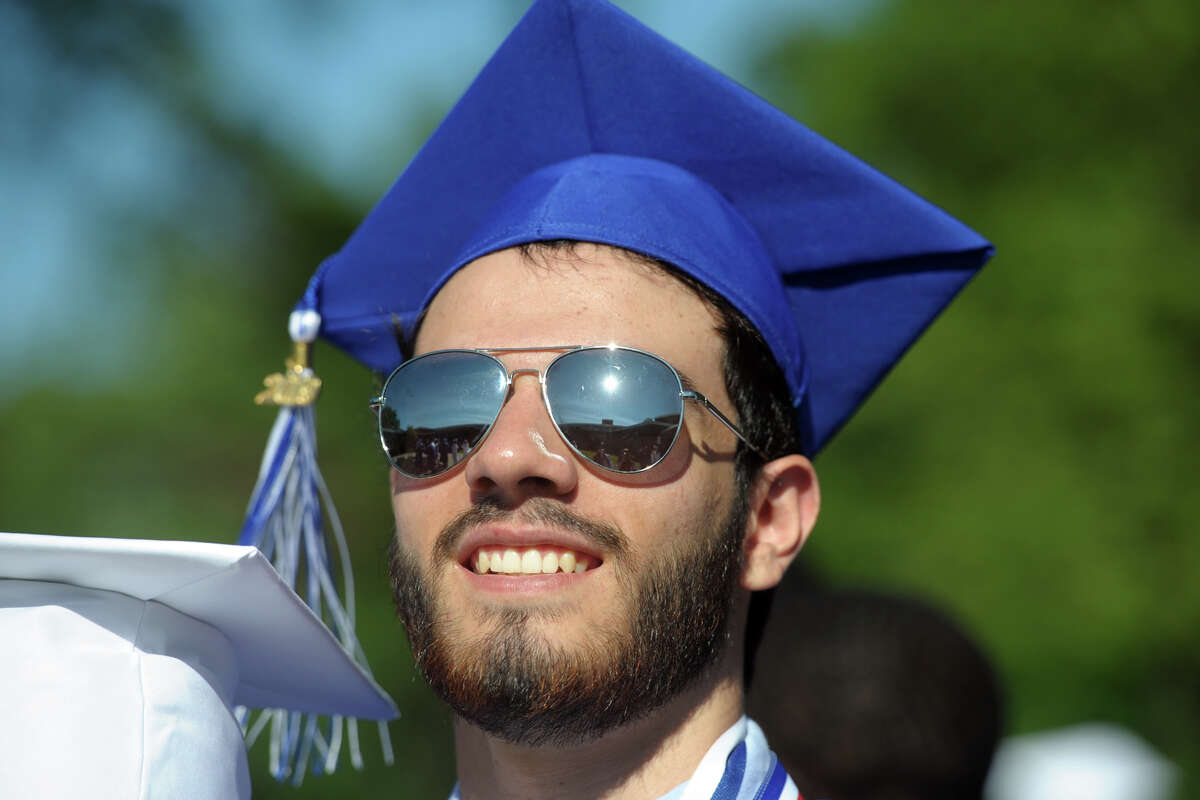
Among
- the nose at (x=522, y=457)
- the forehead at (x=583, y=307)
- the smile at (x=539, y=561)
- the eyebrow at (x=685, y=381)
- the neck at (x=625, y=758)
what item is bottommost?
the neck at (x=625, y=758)

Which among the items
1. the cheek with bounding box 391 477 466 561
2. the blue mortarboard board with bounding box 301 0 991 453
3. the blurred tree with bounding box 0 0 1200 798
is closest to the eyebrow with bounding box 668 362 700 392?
the blue mortarboard board with bounding box 301 0 991 453

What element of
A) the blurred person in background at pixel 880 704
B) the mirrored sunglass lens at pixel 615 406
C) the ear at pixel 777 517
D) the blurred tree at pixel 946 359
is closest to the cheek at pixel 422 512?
the mirrored sunglass lens at pixel 615 406

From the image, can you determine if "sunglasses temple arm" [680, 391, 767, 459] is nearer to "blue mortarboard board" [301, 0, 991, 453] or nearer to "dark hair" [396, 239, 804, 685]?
"dark hair" [396, 239, 804, 685]

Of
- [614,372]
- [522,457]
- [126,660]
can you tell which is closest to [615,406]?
[614,372]

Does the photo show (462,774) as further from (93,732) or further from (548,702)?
(93,732)

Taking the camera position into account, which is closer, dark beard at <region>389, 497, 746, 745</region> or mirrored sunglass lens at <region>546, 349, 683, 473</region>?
dark beard at <region>389, 497, 746, 745</region>

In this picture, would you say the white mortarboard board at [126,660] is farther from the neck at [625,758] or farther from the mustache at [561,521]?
the neck at [625,758]

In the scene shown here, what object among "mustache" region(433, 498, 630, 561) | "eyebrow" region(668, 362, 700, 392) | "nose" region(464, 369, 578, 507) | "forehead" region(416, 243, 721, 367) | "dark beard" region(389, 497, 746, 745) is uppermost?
"forehead" region(416, 243, 721, 367)

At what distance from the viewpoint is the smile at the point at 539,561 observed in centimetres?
215

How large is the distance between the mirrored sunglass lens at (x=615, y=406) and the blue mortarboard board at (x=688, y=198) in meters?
0.23

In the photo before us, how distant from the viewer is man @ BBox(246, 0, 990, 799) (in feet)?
7.04

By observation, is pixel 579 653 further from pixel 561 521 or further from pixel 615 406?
pixel 615 406

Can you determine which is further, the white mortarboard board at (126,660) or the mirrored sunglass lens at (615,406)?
the mirrored sunglass lens at (615,406)

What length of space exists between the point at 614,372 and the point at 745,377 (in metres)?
0.30
